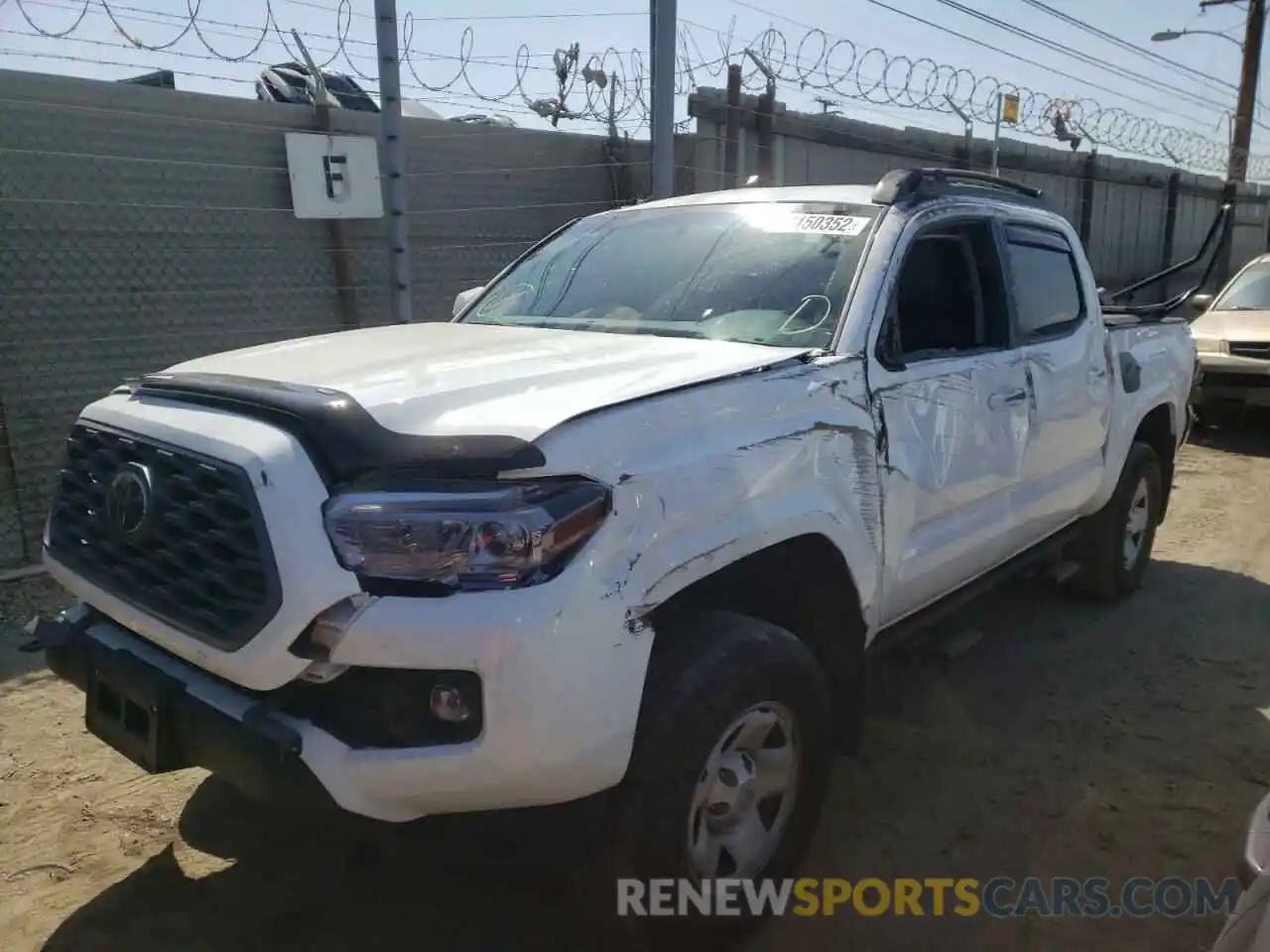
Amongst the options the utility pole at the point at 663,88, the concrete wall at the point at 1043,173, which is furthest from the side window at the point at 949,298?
the utility pole at the point at 663,88

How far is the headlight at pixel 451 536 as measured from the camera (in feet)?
6.59

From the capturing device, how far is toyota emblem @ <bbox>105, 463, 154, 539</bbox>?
92.8 inches

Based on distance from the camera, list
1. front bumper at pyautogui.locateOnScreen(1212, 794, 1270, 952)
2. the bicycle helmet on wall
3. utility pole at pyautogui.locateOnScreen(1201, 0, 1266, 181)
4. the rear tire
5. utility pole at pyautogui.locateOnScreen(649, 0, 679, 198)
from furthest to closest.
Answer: utility pole at pyautogui.locateOnScreen(1201, 0, 1266, 181), the bicycle helmet on wall, utility pole at pyautogui.locateOnScreen(649, 0, 679, 198), the rear tire, front bumper at pyautogui.locateOnScreen(1212, 794, 1270, 952)

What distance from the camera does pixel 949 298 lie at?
363cm

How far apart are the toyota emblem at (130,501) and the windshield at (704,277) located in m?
1.46

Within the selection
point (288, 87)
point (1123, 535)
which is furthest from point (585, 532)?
point (288, 87)

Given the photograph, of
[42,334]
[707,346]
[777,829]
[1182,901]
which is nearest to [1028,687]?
[1182,901]

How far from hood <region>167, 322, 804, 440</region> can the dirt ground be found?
0.93 metres

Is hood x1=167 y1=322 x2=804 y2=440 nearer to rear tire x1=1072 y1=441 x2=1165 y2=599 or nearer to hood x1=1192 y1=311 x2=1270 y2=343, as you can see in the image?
rear tire x1=1072 y1=441 x2=1165 y2=599

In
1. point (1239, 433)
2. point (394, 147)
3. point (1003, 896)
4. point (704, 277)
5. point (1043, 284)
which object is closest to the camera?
point (1003, 896)

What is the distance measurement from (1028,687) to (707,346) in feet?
7.59

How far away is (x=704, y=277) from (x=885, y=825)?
72.0 inches

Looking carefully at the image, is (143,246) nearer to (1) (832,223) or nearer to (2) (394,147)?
(2) (394,147)

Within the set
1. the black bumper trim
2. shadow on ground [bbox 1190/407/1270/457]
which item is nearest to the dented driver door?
the black bumper trim
